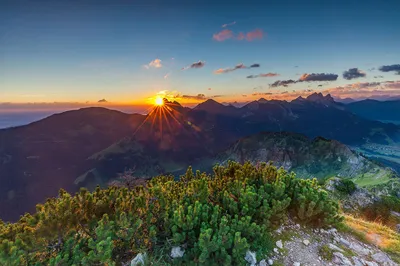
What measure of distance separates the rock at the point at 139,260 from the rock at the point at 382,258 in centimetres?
637

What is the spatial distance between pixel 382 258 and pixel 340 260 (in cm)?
147

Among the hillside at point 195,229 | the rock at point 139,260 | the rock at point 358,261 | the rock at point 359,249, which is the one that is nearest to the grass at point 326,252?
the hillside at point 195,229

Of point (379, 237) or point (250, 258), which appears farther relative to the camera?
point (379, 237)

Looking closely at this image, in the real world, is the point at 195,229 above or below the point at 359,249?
above

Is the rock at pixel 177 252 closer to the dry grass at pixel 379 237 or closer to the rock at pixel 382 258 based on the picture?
the rock at pixel 382 258

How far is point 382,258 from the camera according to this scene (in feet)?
23.9

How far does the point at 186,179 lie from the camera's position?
340 inches

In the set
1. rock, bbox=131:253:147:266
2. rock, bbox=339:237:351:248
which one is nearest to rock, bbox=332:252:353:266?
rock, bbox=339:237:351:248

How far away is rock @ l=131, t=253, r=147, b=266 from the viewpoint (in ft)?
18.9

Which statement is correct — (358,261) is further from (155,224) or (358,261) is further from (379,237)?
(155,224)

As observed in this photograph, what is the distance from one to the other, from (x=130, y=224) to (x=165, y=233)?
1.02 m

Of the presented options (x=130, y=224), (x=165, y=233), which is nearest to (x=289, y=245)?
(x=165, y=233)

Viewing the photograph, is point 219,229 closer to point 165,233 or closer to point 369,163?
point 165,233

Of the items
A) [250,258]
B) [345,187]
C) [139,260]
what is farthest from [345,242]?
[345,187]
